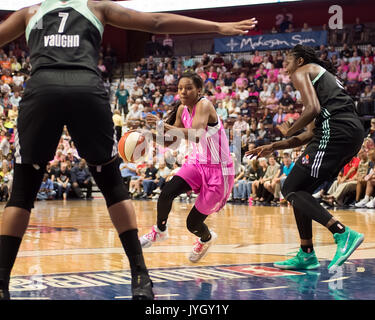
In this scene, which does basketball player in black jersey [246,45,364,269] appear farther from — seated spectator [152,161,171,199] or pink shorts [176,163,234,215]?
seated spectator [152,161,171,199]

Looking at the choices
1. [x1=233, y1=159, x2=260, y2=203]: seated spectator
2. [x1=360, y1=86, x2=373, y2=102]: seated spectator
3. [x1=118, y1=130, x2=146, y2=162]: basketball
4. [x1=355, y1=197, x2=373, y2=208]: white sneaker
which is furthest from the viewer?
[x1=360, y1=86, x2=373, y2=102]: seated spectator

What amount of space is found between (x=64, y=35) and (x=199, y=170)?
2.49m

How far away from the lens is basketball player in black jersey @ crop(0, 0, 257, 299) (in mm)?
3016

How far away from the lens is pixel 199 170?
211 inches

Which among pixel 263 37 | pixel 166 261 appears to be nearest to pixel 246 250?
pixel 166 261

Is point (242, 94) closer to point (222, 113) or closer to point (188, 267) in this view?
point (222, 113)

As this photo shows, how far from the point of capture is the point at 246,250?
594cm

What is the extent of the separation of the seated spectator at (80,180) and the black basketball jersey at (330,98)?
12.3 m

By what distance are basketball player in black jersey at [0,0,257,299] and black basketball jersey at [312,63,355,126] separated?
5.61 feet

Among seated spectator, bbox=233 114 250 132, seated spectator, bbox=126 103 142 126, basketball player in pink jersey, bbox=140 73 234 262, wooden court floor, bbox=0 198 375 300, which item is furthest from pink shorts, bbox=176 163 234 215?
seated spectator, bbox=126 103 142 126

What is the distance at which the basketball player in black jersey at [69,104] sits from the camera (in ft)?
9.89

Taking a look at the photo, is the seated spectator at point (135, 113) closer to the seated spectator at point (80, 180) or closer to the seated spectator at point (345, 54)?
the seated spectator at point (80, 180)

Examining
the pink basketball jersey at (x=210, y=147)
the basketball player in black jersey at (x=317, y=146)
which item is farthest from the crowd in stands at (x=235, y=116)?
the basketball player in black jersey at (x=317, y=146)

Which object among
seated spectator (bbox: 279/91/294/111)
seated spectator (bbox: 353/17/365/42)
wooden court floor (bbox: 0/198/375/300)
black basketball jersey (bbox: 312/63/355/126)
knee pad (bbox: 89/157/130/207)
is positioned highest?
seated spectator (bbox: 353/17/365/42)
